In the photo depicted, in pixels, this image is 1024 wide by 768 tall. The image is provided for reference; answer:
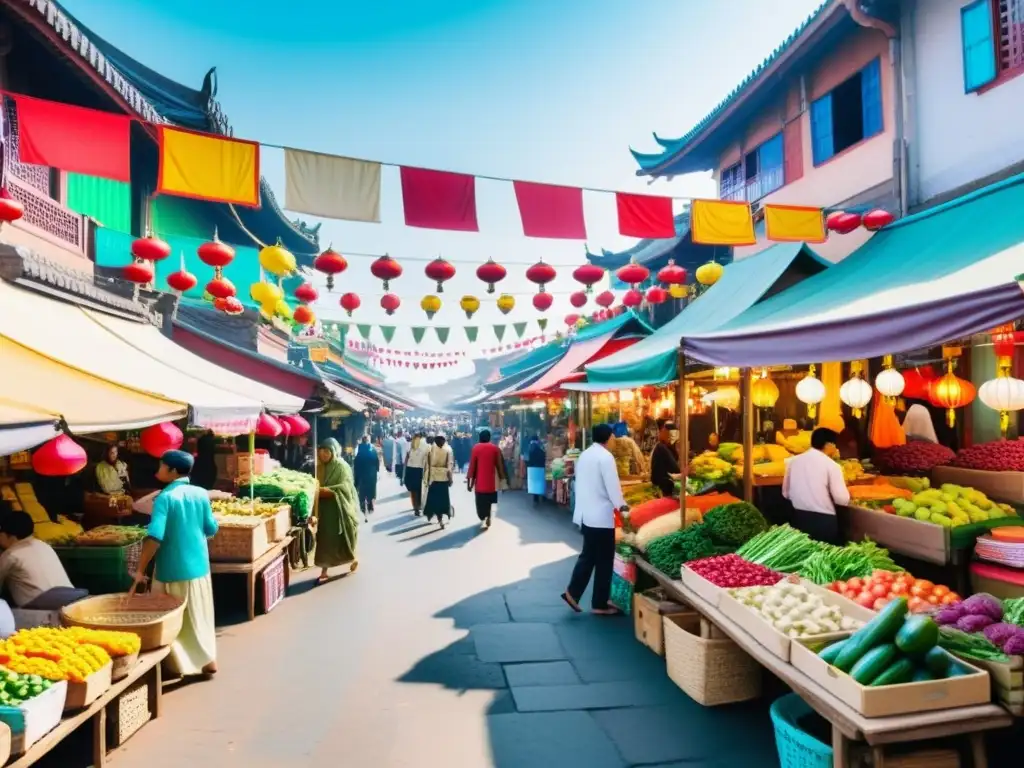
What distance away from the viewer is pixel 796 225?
29.0 feet

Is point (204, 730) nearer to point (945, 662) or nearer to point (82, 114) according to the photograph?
point (945, 662)

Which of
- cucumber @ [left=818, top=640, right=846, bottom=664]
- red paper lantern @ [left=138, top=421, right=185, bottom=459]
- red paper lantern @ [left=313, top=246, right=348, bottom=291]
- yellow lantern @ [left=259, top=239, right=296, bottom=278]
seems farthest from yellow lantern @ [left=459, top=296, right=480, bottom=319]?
cucumber @ [left=818, top=640, right=846, bottom=664]

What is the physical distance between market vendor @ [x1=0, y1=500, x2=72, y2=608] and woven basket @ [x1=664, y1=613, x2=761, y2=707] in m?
4.96

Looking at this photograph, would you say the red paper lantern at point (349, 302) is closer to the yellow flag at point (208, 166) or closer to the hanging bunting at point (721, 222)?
the yellow flag at point (208, 166)

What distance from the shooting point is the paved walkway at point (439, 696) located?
13.5 feet

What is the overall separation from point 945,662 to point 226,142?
21.7 feet

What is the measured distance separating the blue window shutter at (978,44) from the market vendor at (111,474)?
41.7 feet

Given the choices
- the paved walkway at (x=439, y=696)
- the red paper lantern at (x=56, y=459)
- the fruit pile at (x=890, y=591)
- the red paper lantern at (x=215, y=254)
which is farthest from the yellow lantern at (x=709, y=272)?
the red paper lantern at (x=56, y=459)

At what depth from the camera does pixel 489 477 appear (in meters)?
12.1

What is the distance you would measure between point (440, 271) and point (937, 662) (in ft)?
23.2

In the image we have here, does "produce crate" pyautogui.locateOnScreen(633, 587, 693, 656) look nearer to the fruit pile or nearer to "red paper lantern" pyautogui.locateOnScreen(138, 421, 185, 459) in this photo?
the fruit pile

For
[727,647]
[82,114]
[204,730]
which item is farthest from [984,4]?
[204,730]

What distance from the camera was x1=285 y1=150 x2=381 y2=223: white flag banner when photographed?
6.38 metres

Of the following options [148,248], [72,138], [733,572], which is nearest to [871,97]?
[733,572]
